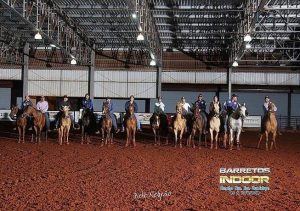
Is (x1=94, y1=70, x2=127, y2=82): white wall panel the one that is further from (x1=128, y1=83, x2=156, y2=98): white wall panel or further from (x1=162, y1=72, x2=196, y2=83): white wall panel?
(x1=162, y1=72, x2=196, y2=83): white wall panel

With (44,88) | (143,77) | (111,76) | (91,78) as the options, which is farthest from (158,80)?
(44,88)

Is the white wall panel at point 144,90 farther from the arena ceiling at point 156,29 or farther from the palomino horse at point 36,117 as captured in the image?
the palomino horse at point 36,117

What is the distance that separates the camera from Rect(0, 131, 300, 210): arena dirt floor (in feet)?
26.4

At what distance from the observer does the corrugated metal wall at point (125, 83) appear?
37.0 metres

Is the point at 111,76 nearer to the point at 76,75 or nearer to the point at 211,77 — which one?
the point at 76,75

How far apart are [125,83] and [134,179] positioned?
27193mm

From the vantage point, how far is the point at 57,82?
3744cm

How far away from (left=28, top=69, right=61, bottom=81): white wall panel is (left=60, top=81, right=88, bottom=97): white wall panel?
93 centimetres

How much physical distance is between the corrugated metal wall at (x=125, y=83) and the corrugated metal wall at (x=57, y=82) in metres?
1.22

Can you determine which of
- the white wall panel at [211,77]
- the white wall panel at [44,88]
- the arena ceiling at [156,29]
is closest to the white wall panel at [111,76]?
the arena ceiling at [156,29]

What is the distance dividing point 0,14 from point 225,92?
18922 millimetres

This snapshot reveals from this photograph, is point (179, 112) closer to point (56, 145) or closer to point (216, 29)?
point (56, 145)

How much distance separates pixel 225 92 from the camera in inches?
1501

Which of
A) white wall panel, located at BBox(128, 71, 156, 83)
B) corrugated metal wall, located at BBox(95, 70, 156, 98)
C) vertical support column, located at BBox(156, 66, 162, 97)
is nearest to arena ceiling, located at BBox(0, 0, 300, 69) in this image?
vertical support column, located at BBox(156, 66, 162, 97)
